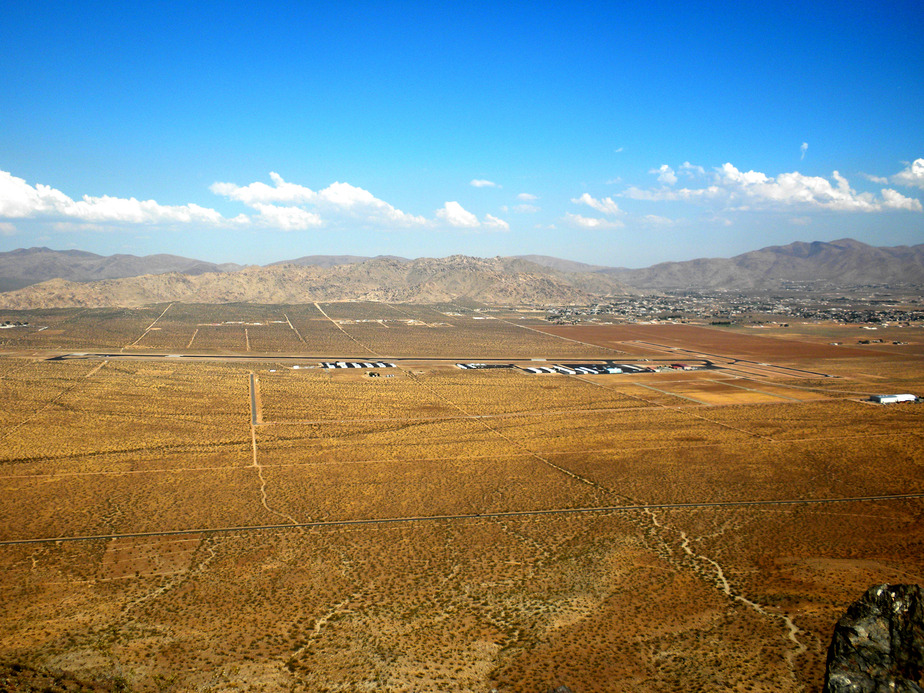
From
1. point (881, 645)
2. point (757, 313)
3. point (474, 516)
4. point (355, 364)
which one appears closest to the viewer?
point (881, 645)

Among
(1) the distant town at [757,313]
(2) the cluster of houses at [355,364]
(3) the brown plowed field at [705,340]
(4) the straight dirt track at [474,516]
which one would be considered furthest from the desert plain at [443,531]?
(1) the distant town at [757,313]

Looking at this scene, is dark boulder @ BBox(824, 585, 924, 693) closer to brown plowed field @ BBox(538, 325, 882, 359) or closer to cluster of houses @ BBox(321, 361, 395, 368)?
cluster of houses @ BBox(321, 361, 395, 368)

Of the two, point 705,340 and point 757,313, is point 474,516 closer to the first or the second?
point 705,340

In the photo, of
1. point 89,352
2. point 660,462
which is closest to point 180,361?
point 89,352

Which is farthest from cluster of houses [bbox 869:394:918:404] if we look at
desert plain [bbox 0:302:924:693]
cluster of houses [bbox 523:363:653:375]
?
cluster of houses [bbox 523:363:653:375]

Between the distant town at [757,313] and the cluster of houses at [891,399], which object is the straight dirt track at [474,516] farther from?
the distant town at [757,313]

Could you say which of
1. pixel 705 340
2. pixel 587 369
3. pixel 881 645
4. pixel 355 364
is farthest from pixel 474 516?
pixel 705 340

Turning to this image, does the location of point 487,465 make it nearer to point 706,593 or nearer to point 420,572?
point 420,572
